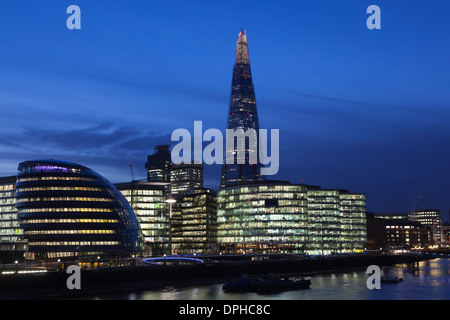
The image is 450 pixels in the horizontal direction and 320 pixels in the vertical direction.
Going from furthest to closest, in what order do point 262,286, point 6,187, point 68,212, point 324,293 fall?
point 6,187
point 68,212
point 262,286
point 324,293

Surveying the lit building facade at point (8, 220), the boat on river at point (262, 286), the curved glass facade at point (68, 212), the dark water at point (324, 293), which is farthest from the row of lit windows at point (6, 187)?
the boat on river at point (262, 286)

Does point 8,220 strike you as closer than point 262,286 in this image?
No

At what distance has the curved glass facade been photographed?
5738 inches

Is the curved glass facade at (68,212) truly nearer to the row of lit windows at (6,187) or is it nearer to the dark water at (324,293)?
the row of lit windows at (6,187)

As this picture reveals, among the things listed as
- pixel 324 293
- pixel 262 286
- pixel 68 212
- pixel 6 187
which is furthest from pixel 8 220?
pixel 324 293

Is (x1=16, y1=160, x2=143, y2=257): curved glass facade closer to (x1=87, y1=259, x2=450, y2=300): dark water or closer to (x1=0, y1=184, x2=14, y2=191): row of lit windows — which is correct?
(x1=0, y1=184, x2=14, y2=191): row of lit windows

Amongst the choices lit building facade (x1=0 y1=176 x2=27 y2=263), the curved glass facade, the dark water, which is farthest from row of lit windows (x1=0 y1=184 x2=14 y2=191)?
the dark water

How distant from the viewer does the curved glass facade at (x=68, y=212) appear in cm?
14575

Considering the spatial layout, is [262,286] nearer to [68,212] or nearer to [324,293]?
[324,293]

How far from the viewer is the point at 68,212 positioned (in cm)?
14738
